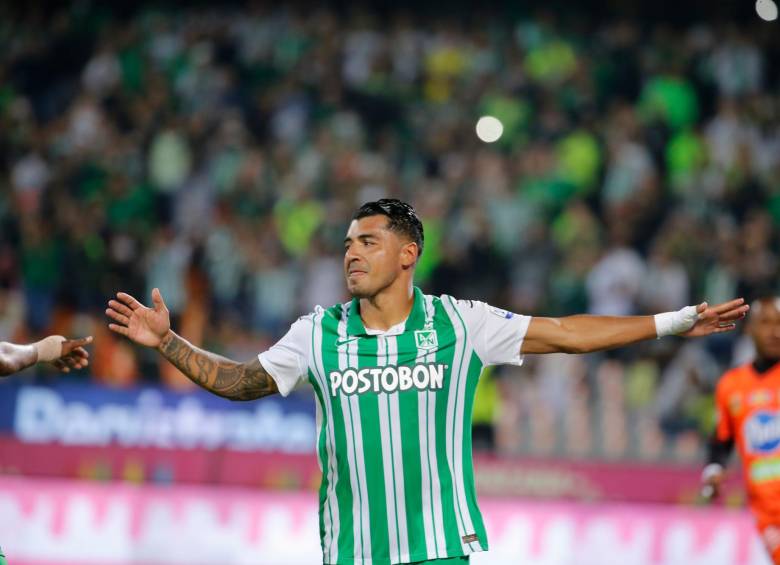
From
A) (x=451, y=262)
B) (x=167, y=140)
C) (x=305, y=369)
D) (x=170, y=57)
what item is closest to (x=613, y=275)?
(x=451, y=262)

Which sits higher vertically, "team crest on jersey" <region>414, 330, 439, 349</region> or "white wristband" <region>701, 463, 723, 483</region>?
"team crest on jersey" <region>414, 330, 439, 349</region>

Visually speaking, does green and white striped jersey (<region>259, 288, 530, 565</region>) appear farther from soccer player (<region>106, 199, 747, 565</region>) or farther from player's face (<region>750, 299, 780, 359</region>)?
player's face (<region>750, 299, 780, 359</region>)

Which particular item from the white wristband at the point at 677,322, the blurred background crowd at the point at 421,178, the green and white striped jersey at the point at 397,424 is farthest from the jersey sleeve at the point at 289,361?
the blurred background crowd at the point at 421,178

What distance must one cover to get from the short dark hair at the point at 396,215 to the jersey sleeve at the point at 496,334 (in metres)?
0.42

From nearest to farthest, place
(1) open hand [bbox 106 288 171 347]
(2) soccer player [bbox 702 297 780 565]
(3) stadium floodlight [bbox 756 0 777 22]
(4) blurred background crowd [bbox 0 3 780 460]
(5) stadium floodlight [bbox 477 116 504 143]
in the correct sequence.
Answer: (1) open hand [bbox 106 288 171 347] → (2) soccer player [bbox 702 297 780 565] → (4) blurred background crowd [bbox 0 3 780 460] → (5) stadium floodlight [bbox 477 116 504 143] → (3) stadium floodlight [bbox 756 0 777 22]

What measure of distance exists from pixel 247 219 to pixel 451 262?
2680mm

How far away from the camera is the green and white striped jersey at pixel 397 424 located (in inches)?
224

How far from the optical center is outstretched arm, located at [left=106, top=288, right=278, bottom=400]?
5.88m

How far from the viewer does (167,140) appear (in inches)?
652

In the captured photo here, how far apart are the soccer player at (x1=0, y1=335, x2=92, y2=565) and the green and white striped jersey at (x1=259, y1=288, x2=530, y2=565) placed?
1.19 metres

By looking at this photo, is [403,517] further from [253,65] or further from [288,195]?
[253,65]

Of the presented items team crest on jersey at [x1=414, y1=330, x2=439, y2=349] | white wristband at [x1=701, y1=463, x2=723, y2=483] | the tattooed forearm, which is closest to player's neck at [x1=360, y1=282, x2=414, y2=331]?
team crest on jersey at [x1=414, y1=330, x2=439, y2=349]

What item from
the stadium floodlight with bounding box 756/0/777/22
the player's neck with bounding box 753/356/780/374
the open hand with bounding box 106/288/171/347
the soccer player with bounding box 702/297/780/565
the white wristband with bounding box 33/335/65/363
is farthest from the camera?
the stadium floodlight with bounding box 756/0/777/22

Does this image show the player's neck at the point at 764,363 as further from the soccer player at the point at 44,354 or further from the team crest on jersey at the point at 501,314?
the soccer player at the point at 44,354
